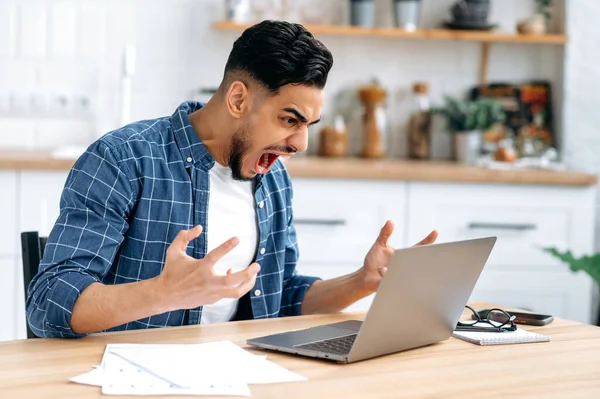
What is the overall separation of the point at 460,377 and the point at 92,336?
2.00ft

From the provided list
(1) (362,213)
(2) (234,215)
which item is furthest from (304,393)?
(1) (362,213)

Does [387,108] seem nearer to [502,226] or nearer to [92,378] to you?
[502,226]

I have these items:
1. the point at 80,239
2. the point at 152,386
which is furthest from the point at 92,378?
the point at 80,239

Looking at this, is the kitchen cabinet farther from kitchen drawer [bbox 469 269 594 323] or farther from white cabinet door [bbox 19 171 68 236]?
white cabinet door [bbox 19 171 68 236]

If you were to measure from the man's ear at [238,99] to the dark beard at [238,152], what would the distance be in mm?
39

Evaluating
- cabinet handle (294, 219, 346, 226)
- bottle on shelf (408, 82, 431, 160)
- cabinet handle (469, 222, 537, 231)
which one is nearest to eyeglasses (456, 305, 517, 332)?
cabinet handle (294, 219, 346, 226)

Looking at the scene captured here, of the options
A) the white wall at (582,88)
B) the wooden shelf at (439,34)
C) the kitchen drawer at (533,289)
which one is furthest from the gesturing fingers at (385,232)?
the white wall at (582,88)

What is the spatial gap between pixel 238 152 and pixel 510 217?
6.46 feet

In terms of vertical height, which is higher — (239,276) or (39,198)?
(239,276)

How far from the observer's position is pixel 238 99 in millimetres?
1845

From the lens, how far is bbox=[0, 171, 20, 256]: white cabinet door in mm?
3193

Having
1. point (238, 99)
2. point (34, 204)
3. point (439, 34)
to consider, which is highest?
point (439, 34)

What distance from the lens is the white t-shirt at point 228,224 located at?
1.94 meters

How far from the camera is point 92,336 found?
5.03 ft
